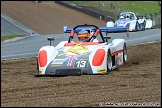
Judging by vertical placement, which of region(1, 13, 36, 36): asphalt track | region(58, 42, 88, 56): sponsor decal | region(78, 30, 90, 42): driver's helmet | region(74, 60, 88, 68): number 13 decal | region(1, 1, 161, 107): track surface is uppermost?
region(1, 13, 36, 36): asphalt track

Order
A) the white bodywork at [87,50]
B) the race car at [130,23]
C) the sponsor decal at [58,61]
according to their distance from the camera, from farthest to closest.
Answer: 1. the race car at [130,23]
2. the sponsor decal at [58,61]
3. the white bodywork at [87,50]

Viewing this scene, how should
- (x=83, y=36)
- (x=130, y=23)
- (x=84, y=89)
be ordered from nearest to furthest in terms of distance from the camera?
(x=84, y=89), (x=83, y=36), (x=130, y=23)

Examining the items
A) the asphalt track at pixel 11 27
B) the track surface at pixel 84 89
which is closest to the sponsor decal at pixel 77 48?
the track surface at pixel 84 89

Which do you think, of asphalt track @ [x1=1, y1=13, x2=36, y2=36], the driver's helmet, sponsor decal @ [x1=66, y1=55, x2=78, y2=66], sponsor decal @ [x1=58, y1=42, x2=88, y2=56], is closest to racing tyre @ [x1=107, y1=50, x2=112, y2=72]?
sponsor decal @ [x1=58, y1=42, x2=88, y2=56]

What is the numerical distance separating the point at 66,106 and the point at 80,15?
40486 millimetres

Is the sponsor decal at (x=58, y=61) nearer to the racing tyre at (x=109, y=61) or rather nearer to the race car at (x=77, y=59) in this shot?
the race car at (x=77, y=59)

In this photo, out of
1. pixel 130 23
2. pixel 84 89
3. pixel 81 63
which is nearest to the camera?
pixel 84 89

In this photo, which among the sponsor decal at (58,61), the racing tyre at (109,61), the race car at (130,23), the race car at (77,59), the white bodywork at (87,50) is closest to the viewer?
the race car at (77,59)

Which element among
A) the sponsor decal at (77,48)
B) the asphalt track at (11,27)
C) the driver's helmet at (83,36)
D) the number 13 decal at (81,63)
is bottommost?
the number 13 decal at (81,63)

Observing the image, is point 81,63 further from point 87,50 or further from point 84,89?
point 84,89

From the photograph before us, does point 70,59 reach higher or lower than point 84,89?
higher

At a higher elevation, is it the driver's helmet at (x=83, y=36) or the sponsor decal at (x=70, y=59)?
the driver's helmet at (x=83, y=36)

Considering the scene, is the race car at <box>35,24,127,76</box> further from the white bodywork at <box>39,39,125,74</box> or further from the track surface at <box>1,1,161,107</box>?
the track surface at <box>1,1,161,107</box>

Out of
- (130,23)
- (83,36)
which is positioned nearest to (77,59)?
(83,36)
